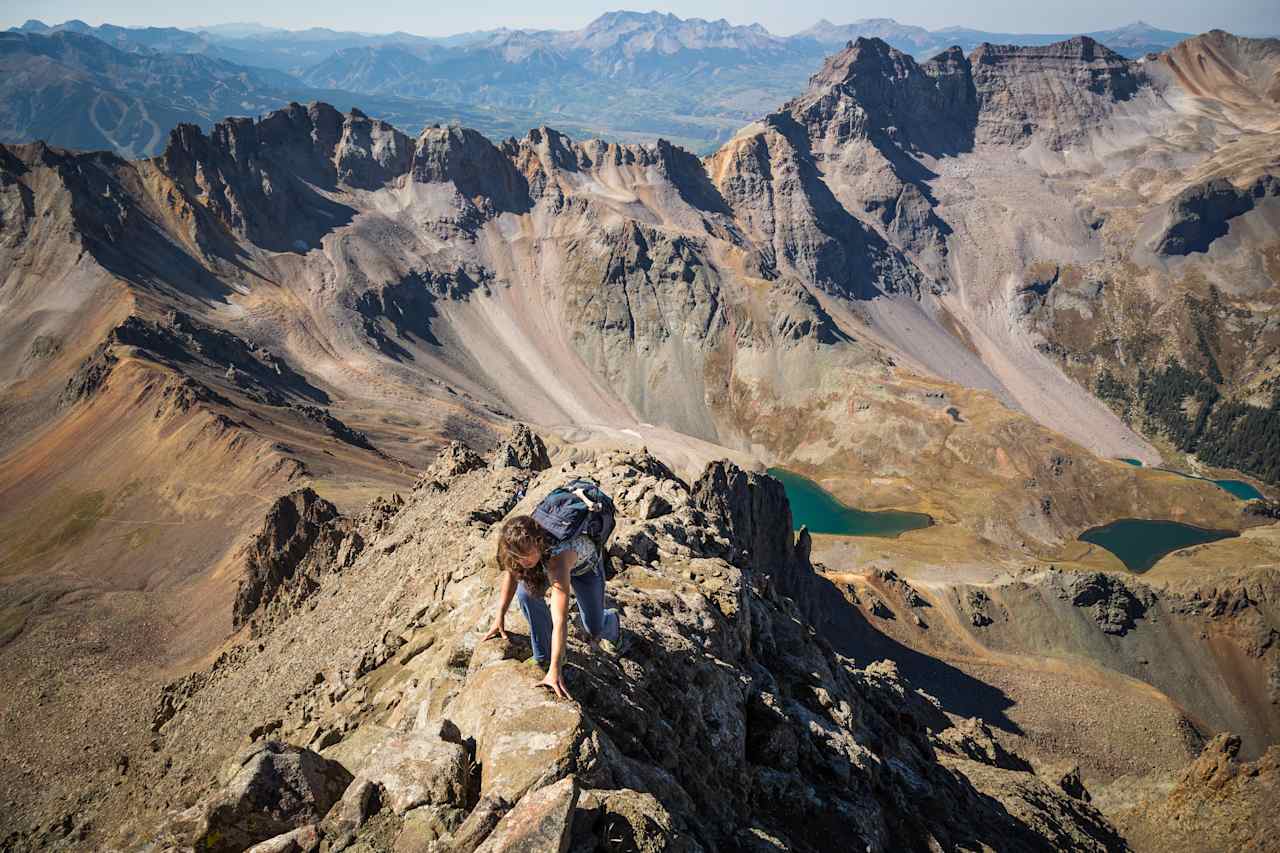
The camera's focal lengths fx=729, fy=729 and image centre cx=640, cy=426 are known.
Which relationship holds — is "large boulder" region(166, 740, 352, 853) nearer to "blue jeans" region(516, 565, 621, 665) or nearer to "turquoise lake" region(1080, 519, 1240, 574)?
"blue jeans" region(516, 565, 621, 665)

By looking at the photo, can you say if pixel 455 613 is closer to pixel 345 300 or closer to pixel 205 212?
pixel 345 300

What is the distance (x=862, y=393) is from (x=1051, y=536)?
54747mm

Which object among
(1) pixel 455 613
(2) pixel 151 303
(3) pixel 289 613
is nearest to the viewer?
(1) pixel 455 613

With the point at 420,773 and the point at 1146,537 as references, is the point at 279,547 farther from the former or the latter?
the point at 1146,537

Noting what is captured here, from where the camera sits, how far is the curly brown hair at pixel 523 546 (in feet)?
39.8

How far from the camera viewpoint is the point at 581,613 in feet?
47.2

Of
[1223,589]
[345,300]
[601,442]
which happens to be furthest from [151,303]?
[1223,589]

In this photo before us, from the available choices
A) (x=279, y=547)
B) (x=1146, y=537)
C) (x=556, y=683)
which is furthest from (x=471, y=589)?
(x=1146, y=537)

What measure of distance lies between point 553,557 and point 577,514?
0.82 meters

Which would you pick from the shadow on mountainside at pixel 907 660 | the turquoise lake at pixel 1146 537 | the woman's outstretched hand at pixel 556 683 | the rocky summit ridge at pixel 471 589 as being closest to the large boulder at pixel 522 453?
the rocky summit ridge at pixel 471 589

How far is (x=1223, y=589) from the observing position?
7850 cm

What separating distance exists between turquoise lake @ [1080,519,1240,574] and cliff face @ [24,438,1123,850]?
113453 mm

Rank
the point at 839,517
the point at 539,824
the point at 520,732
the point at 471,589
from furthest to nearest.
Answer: the point at 839,517 → the point at 471,589 → the point at 520,732 → the point at 539,824

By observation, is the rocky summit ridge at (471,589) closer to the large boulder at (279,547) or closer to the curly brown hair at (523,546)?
the large boulder at (279,547)
